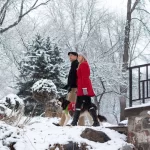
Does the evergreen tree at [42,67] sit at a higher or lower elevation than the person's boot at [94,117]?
higher

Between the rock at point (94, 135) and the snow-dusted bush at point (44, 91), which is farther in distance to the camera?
the snow-dusted bush at point (44, 91)

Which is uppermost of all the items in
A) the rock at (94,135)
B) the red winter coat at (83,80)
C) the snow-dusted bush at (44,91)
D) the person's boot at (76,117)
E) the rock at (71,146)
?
the red winter coat at (83,80)

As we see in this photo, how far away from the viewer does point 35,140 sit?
259 inches

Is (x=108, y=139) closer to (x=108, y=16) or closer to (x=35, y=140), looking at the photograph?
(x=35, y=140)

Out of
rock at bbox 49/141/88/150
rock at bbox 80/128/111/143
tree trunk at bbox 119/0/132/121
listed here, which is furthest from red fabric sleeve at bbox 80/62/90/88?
tree trunk at bbox 119/0/132/121

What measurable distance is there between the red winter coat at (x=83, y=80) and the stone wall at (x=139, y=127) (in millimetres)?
1063

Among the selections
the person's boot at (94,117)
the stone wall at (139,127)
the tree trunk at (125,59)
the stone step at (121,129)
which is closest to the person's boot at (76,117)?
the person's boot at (94,117)

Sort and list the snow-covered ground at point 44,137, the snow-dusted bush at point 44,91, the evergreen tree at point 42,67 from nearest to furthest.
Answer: the snow-covered ground at point 44,137 < the snow-dusted bush at point 44,91 < the evergreen tree at point 42,67

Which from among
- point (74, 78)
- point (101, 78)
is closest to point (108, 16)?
point (101, 78)

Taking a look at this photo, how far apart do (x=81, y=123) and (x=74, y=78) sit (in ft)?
3.27

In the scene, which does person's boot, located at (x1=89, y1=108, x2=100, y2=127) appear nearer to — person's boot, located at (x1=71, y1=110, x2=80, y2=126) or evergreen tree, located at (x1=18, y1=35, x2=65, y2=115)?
person's boot, located at (x1=71, y1=110, x2=80, y2=126)

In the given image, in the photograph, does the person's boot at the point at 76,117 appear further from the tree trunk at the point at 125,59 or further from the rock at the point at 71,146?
the tree trunk at the point at 125,59

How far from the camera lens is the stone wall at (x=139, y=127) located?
692 cm

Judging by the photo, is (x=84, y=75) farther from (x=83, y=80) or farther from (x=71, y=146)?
(x=71, y=146)
